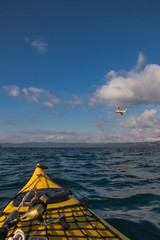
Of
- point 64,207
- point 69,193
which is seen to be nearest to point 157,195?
point 69,193

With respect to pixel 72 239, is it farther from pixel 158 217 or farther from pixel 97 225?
pixel 158 217

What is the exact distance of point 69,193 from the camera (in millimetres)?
5156

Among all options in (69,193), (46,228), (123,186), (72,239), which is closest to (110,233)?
(72,239)

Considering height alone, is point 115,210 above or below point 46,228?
below

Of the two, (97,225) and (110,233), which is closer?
(110,233)

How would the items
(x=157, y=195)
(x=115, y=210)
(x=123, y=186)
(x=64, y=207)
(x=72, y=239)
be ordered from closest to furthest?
(x=72, y=239), (x=64, y=207), (x=115, y=210), (x=157, y=195), (x=123, y=186)

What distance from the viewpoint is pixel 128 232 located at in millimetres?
4418

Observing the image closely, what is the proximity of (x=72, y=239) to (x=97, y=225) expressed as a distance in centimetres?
80

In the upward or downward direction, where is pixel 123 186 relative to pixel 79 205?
downward

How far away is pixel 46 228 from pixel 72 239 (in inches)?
24.8

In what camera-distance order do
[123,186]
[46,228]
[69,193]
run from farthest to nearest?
[123,186]
[69,193]
[46,228]

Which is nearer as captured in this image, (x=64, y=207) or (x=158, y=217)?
(x=64, y=207)

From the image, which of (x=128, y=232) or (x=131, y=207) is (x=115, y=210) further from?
(x=128, y=232)

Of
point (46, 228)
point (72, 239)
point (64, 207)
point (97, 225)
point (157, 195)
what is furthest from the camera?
point (157, 195)
